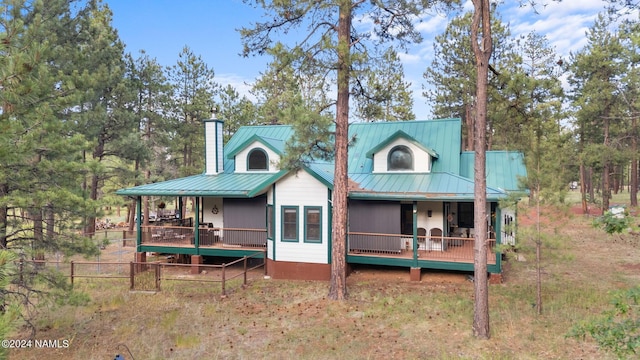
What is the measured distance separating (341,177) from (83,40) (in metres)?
15.6

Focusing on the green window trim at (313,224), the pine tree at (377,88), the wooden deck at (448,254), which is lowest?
the wooden deck at (448,254)

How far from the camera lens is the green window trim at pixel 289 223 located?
13.6 m

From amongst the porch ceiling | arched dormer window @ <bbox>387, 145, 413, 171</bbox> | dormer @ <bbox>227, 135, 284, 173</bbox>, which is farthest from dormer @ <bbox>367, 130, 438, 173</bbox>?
the porch ceiling

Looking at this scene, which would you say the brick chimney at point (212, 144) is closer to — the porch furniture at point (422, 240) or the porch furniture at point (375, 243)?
the porch furniture at point (375, 243)

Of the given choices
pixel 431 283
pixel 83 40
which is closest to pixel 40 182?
pixel 431 283

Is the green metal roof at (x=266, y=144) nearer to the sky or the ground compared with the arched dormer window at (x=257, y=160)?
nearer to the sky

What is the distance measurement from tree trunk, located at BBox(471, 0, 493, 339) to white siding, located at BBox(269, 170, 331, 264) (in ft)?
19.1

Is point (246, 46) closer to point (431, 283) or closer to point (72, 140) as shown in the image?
point (72, 140)

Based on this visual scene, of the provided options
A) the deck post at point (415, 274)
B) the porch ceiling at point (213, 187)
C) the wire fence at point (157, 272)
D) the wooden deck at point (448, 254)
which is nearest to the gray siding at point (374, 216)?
the wooden deck at point (448, 254)

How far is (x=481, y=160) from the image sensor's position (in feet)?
27.3

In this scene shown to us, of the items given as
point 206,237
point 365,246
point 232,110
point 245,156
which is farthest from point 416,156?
point 232,110

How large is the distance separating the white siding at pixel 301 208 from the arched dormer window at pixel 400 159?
4.21m

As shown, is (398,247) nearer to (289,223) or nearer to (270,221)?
(289,223)

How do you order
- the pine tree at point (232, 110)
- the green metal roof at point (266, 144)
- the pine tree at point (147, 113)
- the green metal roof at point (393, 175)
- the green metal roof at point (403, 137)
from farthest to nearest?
the pine tree at point (232, 110), the pine tree at point (147, 113), the green metal roof at point (266, 144), the green metal roof at point (403, 137), the green metal roof at point (393, 175)
